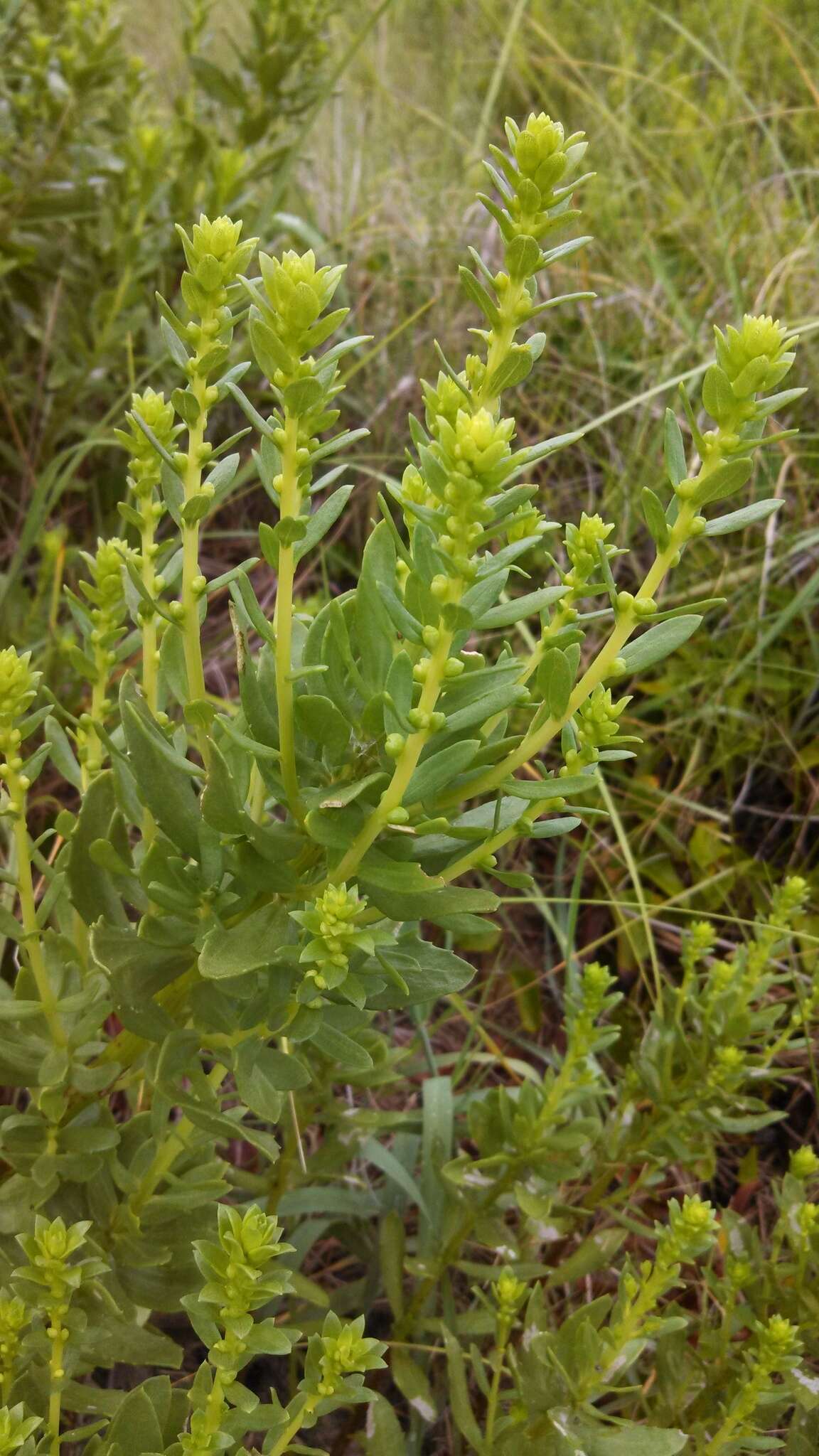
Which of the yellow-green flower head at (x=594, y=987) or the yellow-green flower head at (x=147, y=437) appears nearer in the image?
the yellow-green flower head at (x=147, y=437)

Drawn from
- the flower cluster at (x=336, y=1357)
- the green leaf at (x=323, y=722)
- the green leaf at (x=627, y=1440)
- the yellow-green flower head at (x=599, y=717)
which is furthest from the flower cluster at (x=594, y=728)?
the green leaf at (x=627, y=1440)

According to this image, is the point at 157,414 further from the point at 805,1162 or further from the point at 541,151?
the point at 805,1162

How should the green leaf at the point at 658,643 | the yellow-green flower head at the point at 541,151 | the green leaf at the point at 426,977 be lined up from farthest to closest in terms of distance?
the green leaf at the point at 426,977 < the green leaf at the point at 658,643 < the yellow-green flower head at the point at 541,151

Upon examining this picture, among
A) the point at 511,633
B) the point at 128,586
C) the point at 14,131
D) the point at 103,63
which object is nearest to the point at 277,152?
the point at 103,63

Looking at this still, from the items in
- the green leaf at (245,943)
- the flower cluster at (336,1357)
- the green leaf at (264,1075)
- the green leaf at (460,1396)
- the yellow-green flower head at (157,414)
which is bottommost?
the green leaf at (460,1396)

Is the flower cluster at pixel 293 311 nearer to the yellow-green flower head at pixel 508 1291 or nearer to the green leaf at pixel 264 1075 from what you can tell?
the green leaf at pixel 264 1075

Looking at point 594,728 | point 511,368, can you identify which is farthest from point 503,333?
point 594,728

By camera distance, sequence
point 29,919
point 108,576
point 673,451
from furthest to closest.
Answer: point 108,576
point 29,919
point 673,451

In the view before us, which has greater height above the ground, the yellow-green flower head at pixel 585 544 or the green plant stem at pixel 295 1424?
the yellow-green flower head at pixel 585 544
